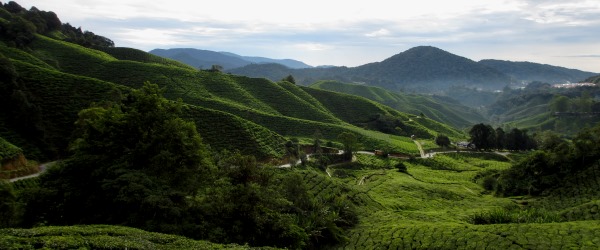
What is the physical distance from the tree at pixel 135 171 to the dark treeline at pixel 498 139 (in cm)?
8532

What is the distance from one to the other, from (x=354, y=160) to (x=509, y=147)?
51400 millimetres

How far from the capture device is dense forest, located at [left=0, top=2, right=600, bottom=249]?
25672 mm

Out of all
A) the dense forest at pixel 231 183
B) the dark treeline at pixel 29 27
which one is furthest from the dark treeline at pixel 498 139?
the dark treeline at pixel 29 27

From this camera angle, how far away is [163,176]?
1154 inches

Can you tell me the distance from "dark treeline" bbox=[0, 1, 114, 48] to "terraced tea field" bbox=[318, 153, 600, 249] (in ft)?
282

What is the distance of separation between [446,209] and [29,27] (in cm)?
11160

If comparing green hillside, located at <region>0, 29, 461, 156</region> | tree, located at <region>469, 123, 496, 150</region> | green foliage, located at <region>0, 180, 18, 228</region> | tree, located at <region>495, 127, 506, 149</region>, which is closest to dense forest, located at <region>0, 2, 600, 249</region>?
green foliage, located at <region>0, 180, 18, 228</region>

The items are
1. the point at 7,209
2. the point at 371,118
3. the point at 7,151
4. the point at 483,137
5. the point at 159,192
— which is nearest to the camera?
the point at 7,209

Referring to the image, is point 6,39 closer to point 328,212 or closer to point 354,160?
point 354,160

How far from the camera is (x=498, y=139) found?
328 ft

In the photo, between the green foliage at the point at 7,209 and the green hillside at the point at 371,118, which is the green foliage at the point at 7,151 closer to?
the green foliage at the point at 7,209

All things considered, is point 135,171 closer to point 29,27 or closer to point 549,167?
point 549,167

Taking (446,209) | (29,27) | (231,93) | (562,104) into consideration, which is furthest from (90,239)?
(562,104)

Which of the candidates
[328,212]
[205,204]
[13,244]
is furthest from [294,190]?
[13,244]
